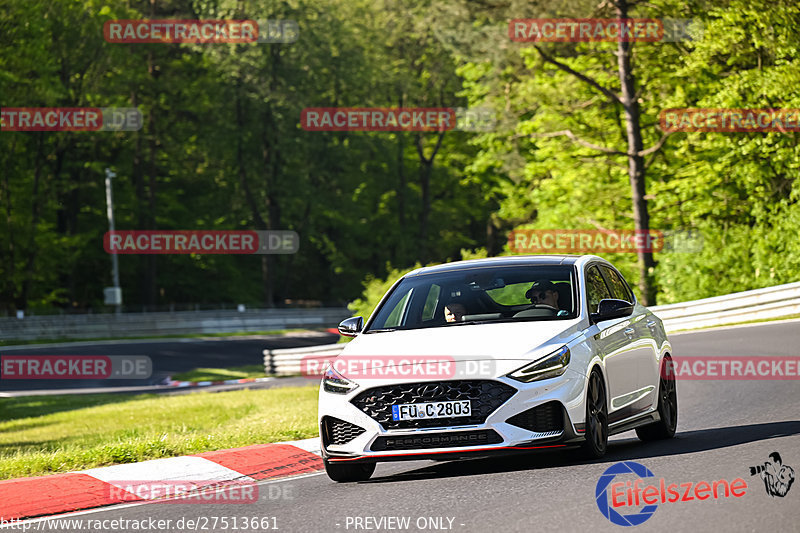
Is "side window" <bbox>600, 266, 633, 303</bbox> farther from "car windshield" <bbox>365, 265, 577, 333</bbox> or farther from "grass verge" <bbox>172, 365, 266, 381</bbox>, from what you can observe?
"grass verge" <bbox>172, 365, 266, 381</bbox>

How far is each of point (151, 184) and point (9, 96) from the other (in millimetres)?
13115

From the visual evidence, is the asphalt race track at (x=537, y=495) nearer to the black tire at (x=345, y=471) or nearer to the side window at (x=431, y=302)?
the black tire at (x=345, y=471)

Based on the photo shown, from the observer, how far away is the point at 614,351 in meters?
9.59

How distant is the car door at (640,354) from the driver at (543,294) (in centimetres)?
82

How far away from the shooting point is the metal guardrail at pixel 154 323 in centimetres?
4978

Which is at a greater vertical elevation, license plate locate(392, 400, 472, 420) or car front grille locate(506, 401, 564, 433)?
license plate locate(392, 400, 472, 420)

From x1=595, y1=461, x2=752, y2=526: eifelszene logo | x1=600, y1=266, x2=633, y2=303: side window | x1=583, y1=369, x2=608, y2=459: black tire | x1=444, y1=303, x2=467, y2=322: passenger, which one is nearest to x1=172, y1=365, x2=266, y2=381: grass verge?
x1=600, y1=266, x2=633, y2=303: side window

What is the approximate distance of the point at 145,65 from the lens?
66938 millimetres

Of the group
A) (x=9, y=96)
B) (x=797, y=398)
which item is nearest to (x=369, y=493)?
(x=797, y=398)

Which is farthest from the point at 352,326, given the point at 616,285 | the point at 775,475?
the point at 775,475

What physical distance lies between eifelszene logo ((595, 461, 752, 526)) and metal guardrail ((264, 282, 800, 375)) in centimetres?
1961

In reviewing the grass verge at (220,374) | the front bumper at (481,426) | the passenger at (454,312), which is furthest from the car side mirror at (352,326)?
the grass verge at (220,374)

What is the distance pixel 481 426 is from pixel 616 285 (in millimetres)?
3414

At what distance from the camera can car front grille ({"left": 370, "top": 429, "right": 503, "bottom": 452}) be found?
827 cm
